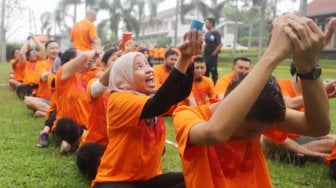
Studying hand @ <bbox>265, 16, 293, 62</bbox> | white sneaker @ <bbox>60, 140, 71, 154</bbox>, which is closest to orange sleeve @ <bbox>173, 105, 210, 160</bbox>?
hand @ <bbox>265, 16, 293, 62</bbox>

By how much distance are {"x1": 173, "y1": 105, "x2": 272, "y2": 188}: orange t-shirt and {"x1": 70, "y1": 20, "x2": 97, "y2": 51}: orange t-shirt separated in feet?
26.1

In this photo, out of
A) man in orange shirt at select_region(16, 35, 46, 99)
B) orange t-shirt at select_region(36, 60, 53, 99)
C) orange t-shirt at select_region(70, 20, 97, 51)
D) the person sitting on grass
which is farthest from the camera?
orange t-shirt at select_region(70, 20, 97, 51)

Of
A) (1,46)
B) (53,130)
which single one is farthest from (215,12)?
(53,130)

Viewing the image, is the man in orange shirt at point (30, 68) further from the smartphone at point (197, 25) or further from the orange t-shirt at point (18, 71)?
the smartphone at point (197, 25)

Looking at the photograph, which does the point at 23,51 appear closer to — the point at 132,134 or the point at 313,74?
the point at 132,134

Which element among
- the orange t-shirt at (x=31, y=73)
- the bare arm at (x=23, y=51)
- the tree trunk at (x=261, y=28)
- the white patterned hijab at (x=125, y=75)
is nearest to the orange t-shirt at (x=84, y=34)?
the orange t-shirt at (x=31, y=73)

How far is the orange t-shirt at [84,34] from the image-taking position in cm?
990

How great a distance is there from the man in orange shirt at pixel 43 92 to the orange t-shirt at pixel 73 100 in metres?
2.47

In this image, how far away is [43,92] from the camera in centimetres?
860

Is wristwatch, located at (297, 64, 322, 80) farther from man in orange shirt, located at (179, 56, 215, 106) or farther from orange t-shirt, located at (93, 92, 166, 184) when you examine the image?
man in orange shirt, located at (179, 56, 215, 106)

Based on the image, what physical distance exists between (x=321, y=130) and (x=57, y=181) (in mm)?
2862

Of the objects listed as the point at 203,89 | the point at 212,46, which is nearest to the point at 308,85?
the point at 203,89

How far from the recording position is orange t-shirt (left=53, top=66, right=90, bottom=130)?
539 cm

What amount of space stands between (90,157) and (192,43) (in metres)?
2.27
